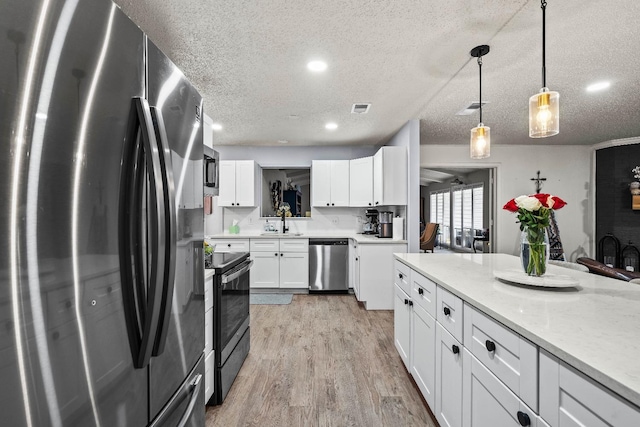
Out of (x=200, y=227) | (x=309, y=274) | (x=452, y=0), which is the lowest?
(x=309, y=274)

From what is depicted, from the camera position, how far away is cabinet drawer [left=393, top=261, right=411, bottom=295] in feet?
7.86

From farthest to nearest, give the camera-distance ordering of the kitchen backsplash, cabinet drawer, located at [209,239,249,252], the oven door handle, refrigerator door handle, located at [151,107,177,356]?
the kitchen backsplash, cabinet drawer, located at [209,239,249,252], the oven door handle, refrigerator door handle, located at [151,107,177,356]

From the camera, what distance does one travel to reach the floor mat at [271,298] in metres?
4.52

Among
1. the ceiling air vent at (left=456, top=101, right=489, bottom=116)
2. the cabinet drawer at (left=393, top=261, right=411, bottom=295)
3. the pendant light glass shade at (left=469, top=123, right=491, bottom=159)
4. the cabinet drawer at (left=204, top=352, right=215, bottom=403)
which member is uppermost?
the ceiling air vent at (left=456, top=101, right=489, bottom=116)

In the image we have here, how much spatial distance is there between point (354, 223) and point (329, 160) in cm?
116

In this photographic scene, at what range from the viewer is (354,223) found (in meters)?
5.61

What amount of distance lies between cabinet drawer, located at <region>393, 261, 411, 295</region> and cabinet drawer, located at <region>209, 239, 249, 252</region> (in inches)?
113

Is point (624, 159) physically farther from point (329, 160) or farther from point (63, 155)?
point (63, 155)

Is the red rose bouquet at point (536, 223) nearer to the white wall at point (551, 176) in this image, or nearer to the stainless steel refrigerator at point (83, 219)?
the stainless steel refrigerator at point (83, 219)

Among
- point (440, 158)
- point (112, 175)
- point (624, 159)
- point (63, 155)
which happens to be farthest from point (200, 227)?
point (624, 159)

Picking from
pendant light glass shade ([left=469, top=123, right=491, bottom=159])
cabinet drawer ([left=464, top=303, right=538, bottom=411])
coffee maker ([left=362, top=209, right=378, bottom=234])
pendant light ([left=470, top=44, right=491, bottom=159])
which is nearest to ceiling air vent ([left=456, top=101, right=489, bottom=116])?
pendant light ([left=470, top=44, right=491, bottom=159])

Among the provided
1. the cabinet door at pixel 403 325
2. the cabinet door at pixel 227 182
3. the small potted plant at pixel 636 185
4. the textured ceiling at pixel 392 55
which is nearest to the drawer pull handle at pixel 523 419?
the cabinet door at pixel 403 325

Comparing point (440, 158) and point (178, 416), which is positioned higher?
point (440, 158)

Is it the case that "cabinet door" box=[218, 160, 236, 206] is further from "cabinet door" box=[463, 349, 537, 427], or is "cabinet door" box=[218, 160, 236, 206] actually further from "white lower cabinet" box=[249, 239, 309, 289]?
"cabinet door" box=[463, 349, 537, 427]
